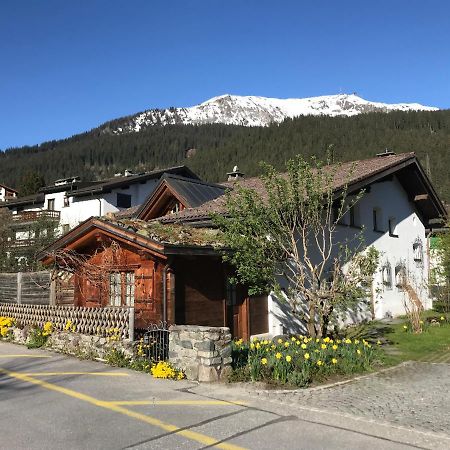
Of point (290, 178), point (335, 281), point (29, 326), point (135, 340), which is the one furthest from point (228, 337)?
point (29, 326)

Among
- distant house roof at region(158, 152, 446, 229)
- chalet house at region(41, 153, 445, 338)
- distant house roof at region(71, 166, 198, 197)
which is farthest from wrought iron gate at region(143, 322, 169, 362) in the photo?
distant house roof at region(71, 166, 198, 197)

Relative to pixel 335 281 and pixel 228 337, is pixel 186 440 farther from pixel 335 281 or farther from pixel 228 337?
pixel 335 281

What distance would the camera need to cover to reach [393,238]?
68.7 ft

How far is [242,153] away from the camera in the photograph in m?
94.1

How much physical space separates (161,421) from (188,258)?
20.1ft

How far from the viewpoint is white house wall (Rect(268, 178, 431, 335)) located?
18953mm

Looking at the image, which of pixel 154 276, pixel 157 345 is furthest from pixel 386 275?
pixel 157 345

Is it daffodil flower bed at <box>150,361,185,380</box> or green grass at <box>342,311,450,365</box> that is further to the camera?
green grass at <box>342,311,450,365</box>

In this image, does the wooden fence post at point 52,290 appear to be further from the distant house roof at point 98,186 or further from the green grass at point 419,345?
the distant house roof at point 98,186

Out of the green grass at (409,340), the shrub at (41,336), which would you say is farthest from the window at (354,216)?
the shrub at (41,336)

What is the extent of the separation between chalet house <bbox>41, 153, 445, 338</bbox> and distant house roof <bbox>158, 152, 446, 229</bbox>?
0.07 metres

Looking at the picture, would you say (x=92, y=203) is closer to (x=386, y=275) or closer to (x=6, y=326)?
(x=386, y=275)

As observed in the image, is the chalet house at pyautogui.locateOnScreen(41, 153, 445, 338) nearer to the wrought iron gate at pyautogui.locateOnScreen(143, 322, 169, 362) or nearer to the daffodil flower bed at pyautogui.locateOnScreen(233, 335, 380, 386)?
the wrought iron gate at pyautogui.locateOnScreen(143, 322, 169, 362)

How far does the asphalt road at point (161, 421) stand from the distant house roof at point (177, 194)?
1032 centimetres
